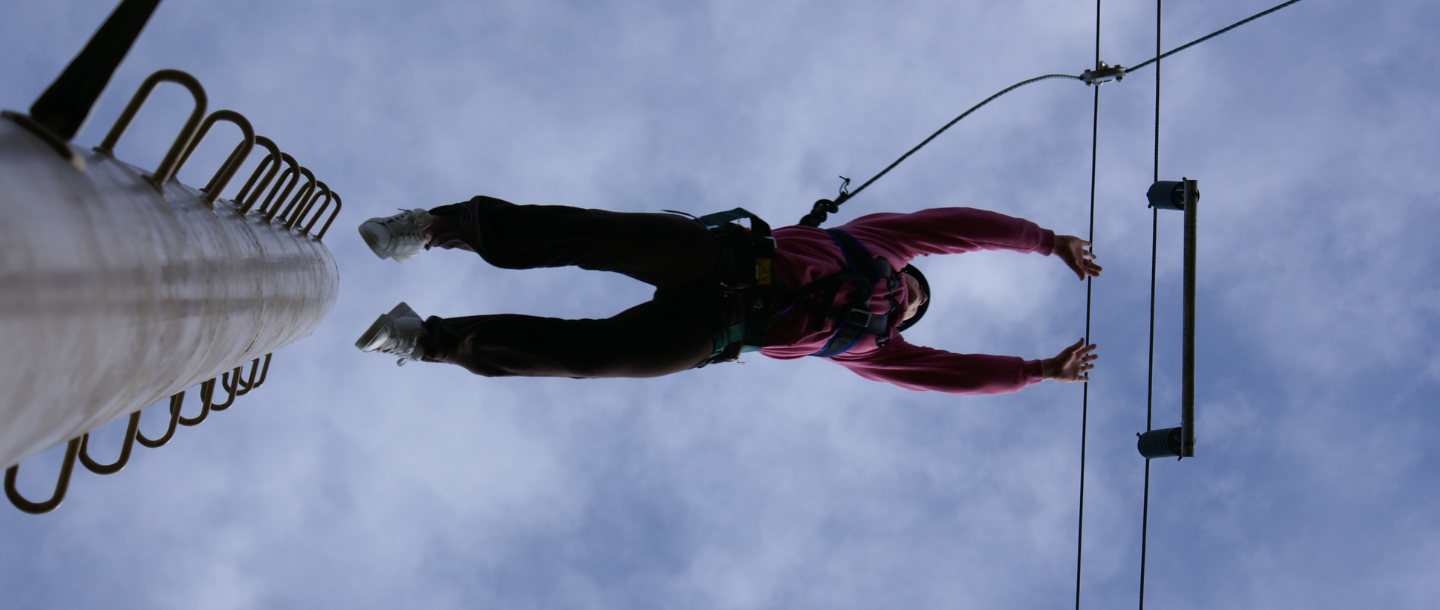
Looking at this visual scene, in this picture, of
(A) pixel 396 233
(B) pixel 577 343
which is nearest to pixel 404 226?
(A) pixel 396 233

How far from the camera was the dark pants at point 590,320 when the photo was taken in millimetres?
3840

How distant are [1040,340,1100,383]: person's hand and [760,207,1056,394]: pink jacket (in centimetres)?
7

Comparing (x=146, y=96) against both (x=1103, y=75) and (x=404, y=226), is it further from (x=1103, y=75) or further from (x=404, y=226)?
(x=1103, y=75)

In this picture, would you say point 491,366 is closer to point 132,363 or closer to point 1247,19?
point 132,363

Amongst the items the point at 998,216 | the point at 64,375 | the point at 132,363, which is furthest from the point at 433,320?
the point at 998,216

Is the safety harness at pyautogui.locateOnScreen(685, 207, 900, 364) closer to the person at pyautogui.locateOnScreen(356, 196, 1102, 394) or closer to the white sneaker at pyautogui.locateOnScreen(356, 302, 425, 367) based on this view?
the person at pyautogui.locateOnScreen(356, 196, 1102, 394)

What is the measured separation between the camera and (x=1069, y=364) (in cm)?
506

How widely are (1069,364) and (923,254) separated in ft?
3.85

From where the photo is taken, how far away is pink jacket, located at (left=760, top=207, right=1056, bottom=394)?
462 centimetres

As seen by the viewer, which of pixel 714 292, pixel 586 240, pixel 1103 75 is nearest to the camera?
pixel 586 240

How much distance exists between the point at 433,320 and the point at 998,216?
11.1 ft

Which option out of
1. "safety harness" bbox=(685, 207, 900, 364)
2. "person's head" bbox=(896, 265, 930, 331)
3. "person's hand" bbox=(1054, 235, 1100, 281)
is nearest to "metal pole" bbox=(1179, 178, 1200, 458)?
"person's hand" bbox=(1054, 235, 1100, 281)

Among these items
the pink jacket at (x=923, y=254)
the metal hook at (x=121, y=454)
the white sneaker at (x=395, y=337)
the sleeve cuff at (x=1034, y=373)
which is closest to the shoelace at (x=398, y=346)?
the white sneaker at (x=395, y=337)

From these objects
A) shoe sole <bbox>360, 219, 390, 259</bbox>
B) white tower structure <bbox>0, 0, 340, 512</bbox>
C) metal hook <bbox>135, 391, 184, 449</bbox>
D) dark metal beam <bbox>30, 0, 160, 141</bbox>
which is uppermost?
shoe sole <bbox>360, 219, 390, 259</bbox>
